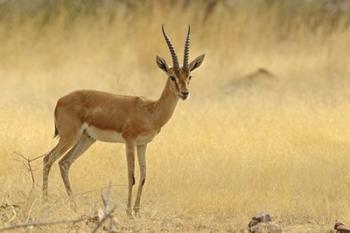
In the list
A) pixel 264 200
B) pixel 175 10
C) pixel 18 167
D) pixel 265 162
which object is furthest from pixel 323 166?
pixel 175 10

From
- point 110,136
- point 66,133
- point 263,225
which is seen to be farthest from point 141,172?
point 263,225

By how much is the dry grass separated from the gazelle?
1.48 ft

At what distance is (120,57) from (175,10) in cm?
188

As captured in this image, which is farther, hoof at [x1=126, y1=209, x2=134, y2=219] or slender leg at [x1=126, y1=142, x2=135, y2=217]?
slender leg at [x1=126, y1=142, x2=135, y2=217]

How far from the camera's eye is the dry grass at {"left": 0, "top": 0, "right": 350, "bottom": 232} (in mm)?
9492

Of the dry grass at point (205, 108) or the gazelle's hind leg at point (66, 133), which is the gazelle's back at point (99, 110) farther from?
the dry grass at point (205, 108)

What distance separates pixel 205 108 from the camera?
14625 mm

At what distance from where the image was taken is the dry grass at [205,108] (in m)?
9.49

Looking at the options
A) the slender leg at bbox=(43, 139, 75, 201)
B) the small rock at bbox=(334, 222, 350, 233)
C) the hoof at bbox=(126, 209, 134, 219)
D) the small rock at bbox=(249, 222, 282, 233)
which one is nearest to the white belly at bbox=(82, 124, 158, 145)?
the slender leg at bbox=(43, 139, 75, 201)

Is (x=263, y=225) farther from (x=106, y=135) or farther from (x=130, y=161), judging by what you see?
(x=106, y=135)

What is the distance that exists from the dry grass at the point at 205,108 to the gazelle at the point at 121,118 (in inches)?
17.7

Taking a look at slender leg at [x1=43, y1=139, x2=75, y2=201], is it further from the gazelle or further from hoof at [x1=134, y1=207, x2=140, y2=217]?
hoof at [x1=134, y1=207, x2=140, y2=217]

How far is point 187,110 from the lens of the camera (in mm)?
14633

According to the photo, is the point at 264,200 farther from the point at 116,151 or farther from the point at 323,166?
the point at 116,151
